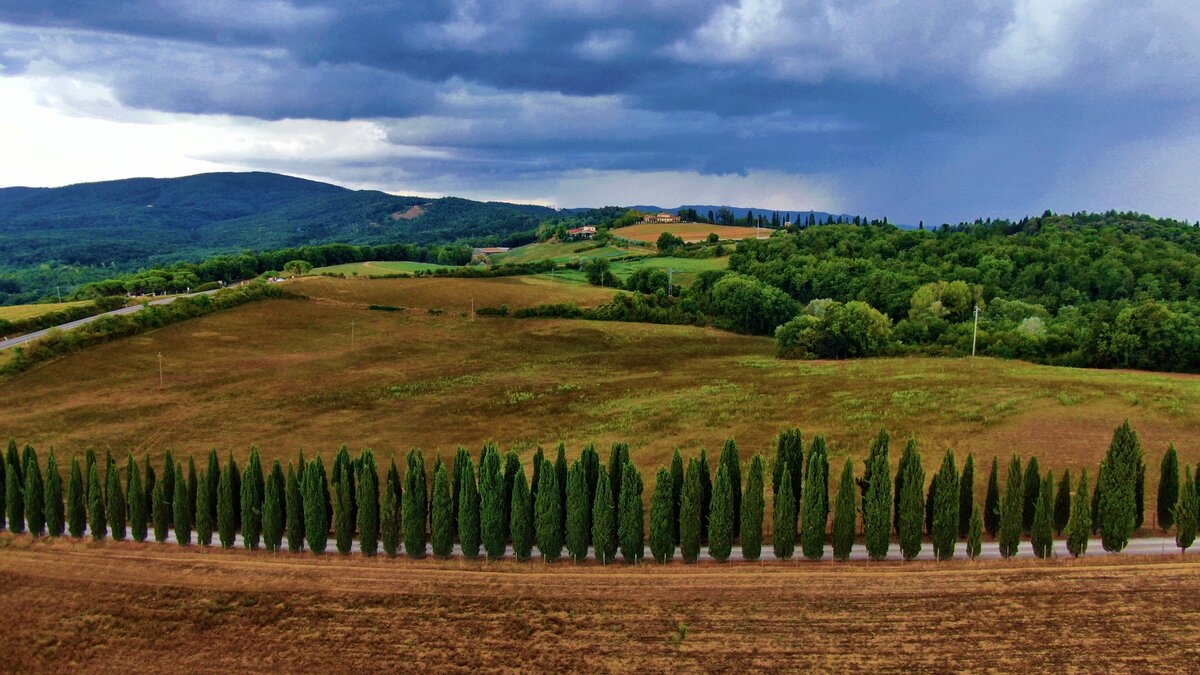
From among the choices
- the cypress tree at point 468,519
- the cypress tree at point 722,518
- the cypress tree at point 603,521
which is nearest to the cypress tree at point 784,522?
the cypress tree at point 722,518

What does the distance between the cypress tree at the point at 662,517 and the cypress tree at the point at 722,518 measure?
7.04ft

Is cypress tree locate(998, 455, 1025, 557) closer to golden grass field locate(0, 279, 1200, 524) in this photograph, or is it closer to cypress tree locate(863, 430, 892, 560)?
cypress tree locate(863, 430, 892, 560)

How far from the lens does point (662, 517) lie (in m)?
41.1

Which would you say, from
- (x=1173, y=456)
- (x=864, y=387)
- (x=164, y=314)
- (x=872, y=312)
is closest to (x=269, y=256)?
(x=164, y=314)

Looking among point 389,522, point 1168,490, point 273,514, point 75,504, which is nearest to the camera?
point 389,522

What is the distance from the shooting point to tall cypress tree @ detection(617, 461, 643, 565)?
41031 mm

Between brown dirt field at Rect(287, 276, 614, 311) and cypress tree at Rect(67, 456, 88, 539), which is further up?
brown dirt field at Rect(287, 276, 614, 311)

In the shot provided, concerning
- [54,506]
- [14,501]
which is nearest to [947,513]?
[54,506]

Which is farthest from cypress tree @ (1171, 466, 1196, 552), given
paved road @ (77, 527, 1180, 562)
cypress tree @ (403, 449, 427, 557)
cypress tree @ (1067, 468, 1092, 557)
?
cypress tree @ (403, 449, 427, 557)

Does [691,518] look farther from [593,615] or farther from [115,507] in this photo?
[115,507]

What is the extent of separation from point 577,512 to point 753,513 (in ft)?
29.4

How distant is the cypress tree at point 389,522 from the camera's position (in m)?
43.0

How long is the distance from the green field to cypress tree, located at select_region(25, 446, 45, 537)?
4218 inches

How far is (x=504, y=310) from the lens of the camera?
394 ft
